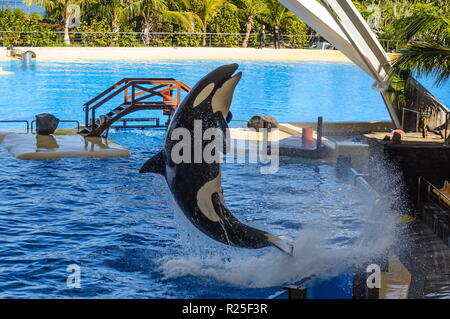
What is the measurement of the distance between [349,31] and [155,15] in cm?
2639

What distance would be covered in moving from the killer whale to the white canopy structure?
24.5ft

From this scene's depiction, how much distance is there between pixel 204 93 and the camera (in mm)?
7586

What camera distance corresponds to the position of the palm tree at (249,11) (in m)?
42.6

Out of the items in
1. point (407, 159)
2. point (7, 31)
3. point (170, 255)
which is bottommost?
point (170, 255)

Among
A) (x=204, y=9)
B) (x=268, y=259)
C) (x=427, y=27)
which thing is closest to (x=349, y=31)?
(x=427, y=27)

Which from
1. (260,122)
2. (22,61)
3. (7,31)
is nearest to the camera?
(260,122)

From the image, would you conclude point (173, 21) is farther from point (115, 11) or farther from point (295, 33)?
point (295, 33)

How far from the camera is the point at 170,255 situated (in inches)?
386

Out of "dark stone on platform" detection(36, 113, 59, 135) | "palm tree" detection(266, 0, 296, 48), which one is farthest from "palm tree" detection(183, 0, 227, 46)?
"dark stone on platform" detection(36, 113, 59, 135)

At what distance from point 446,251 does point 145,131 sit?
11376 mm

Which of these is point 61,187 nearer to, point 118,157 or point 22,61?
point 118,157

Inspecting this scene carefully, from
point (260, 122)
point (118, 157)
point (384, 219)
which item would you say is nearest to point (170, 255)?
point (384, 219)

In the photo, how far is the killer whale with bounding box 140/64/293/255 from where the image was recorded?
762 cm

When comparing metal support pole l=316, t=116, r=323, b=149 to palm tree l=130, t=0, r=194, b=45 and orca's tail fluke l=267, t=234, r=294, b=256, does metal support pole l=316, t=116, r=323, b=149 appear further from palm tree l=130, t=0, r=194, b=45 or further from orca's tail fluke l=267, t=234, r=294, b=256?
palm tree l=130, t=0, r=194, b=45
